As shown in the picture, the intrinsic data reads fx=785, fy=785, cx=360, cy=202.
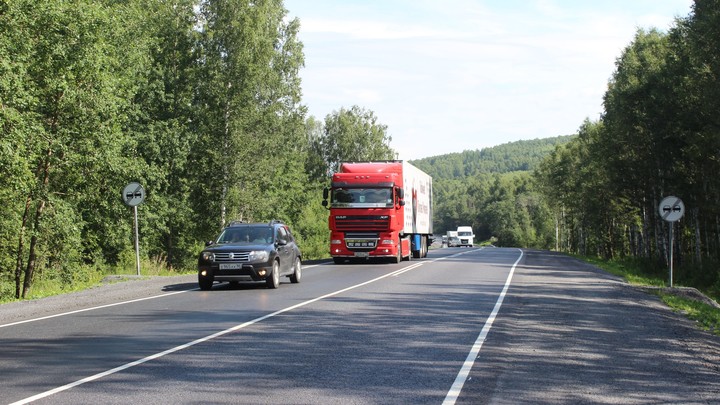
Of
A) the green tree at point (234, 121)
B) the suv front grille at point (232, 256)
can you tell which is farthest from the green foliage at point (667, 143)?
the suv front grille at point (232, 256)

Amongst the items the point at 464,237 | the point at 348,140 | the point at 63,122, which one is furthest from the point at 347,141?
the point at 63,122

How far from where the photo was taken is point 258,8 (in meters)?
45.1

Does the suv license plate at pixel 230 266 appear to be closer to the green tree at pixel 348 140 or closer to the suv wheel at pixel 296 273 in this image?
the suv wheel at pixel 296 273

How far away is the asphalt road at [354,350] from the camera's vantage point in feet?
24.6

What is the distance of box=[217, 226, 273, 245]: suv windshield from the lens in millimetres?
20906

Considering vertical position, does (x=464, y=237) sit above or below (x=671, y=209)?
below

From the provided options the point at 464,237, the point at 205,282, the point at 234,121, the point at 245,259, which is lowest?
the point at 464,237

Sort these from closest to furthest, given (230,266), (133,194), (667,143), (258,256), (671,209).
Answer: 1. (230,266)
2. (258,256)
3. (671,209)
4. (133,194)
5. (667,143)

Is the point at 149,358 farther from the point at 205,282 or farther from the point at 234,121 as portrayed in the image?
the point at 234,121

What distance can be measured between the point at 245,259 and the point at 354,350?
10.2m

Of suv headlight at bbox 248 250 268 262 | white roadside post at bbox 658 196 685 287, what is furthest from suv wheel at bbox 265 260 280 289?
white roadside post at bbox 658 196 685 287

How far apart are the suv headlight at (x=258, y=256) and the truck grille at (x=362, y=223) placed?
43.6 feet

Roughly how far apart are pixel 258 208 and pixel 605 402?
37212 millimetres

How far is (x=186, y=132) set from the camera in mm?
41875
